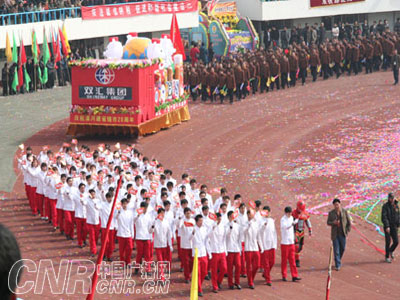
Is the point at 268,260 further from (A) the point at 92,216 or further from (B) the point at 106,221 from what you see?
(A) the point at 92,216

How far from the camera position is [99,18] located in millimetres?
32625

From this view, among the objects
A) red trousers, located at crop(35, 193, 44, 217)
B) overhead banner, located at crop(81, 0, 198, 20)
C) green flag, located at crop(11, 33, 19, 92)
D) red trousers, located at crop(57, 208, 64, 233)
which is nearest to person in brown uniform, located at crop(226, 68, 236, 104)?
green flag, located at crop(11, 33, 19, 92)

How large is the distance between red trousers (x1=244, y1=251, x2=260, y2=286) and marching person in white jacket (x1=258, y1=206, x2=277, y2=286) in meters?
0.15

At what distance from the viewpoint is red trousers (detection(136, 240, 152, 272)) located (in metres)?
11.7

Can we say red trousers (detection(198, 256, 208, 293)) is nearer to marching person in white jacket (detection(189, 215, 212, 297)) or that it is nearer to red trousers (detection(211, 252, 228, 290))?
marching person in white jacket (detection(189, 215, 212, 297))

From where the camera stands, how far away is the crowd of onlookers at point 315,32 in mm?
37531

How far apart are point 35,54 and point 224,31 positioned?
1043cm

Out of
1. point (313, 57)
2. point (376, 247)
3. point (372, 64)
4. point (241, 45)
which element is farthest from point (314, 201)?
point (241, 45)

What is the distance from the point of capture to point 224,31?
35125mm

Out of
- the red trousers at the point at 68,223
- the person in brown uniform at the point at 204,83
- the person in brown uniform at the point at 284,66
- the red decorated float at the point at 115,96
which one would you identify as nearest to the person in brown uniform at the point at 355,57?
the person in brown uniform at the point at 284,66

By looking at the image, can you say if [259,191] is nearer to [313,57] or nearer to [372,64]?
[313,57]

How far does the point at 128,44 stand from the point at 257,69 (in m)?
7.35

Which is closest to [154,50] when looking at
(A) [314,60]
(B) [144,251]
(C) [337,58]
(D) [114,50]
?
(D) [114,50]

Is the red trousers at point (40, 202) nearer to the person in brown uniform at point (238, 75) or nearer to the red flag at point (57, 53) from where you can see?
the person in brown uniform at point (238, 75)
